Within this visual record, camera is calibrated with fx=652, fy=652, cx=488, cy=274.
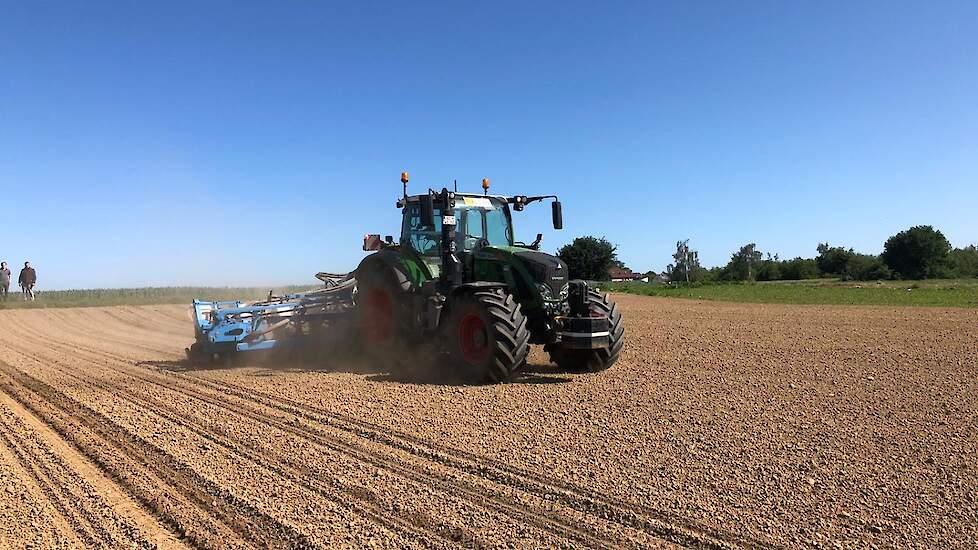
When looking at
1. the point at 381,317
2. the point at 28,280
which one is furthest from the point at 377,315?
the point at 28,280

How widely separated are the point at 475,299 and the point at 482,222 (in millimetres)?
1716

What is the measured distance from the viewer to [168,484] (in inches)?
172

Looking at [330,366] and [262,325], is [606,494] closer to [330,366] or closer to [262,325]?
[330,366]

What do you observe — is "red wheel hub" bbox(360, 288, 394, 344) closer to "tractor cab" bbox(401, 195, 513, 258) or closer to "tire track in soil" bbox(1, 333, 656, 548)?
"tractor cab" bbox(401, 195, 513, 258)

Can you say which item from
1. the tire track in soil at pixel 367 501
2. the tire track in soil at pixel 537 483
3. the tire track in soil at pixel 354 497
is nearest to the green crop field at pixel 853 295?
the tire track in soil at pixel 537 483

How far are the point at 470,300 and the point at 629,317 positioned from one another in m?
11.9

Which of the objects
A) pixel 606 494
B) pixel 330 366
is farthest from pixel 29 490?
pixel 330 366

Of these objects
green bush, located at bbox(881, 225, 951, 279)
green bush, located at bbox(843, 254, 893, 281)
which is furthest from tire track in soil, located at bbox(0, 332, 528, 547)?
green bush, located at bbox(881, 225, 951, 279)

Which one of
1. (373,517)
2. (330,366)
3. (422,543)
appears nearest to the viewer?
(422,543)

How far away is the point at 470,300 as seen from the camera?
26.1 feet

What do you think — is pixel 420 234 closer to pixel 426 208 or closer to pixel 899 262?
pixel 426 208

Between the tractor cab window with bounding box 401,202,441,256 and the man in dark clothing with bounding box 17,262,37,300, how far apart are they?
798 inches

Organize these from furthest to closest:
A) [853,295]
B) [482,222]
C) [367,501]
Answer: [853,295] → [482,222] → [367,501]

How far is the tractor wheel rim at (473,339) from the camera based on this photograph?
7848 millimetres
